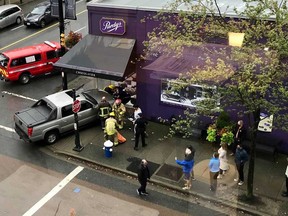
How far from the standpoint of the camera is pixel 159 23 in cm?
1697

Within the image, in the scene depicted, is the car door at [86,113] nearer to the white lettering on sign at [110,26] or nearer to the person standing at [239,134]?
the white lettering on sign at [110,26]

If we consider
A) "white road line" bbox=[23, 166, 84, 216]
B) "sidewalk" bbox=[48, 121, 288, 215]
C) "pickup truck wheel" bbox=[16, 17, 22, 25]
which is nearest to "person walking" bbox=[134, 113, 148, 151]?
"sidewalk" bbox=[48, 121, 288, 215]

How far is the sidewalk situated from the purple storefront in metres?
1.05

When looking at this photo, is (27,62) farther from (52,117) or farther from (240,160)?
(240,160)

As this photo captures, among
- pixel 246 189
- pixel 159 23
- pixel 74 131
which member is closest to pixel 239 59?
pixel 246 189

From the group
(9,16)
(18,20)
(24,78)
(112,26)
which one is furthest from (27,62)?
(18,20)

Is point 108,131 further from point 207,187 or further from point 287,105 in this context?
point 287,105

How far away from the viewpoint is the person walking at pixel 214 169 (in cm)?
1406

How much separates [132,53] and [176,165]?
5.06 m

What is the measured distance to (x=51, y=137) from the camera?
677 inches

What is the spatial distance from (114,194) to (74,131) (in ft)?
14.5

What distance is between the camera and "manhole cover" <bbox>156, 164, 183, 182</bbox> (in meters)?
15.1

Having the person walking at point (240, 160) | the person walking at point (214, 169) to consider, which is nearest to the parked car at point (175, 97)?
the person walking at point (214, 169)

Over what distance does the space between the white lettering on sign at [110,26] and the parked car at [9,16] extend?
49.1 ft
